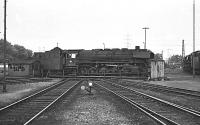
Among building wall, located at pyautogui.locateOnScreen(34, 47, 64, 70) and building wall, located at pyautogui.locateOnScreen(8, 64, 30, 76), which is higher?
building wall, located at pyautogui.locateOnScreen(34, 47, 64, 70)

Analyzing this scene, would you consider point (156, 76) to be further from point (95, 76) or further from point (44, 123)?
point (44, 123)

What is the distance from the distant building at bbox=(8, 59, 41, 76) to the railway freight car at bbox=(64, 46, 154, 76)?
759 centimetres

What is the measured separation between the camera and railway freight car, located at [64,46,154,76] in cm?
4131

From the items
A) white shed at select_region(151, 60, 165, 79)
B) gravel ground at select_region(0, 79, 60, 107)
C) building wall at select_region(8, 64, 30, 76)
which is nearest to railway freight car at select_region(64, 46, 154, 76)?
white shed at select_region(151, 60, 165, 79)

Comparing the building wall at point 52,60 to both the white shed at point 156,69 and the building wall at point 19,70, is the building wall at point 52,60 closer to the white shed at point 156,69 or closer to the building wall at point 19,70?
the building wall at point 19,70

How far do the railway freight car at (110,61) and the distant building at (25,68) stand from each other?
24.9 feet

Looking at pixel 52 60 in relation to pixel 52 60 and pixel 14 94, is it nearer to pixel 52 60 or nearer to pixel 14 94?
pixel 52 60

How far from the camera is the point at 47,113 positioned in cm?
974

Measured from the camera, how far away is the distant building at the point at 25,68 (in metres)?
46.6

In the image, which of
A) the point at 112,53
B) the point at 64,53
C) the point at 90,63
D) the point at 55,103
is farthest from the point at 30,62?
the point at 55,103

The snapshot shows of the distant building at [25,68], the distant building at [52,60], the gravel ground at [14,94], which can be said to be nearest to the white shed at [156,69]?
→ the distant building at [52,60]

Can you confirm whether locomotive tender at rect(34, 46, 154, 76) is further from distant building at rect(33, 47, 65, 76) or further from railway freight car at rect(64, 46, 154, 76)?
distant building at rect(33, 47, 65, 76)

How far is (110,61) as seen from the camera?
41781 millimetres

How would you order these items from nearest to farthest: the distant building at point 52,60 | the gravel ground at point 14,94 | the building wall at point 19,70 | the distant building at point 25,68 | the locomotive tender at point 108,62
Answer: the gravel ground at point 14,94
the locomotive tender at point 108,62
the distant building at point 52,60
the distant building at point 25,68
the building wall at point 19,70
